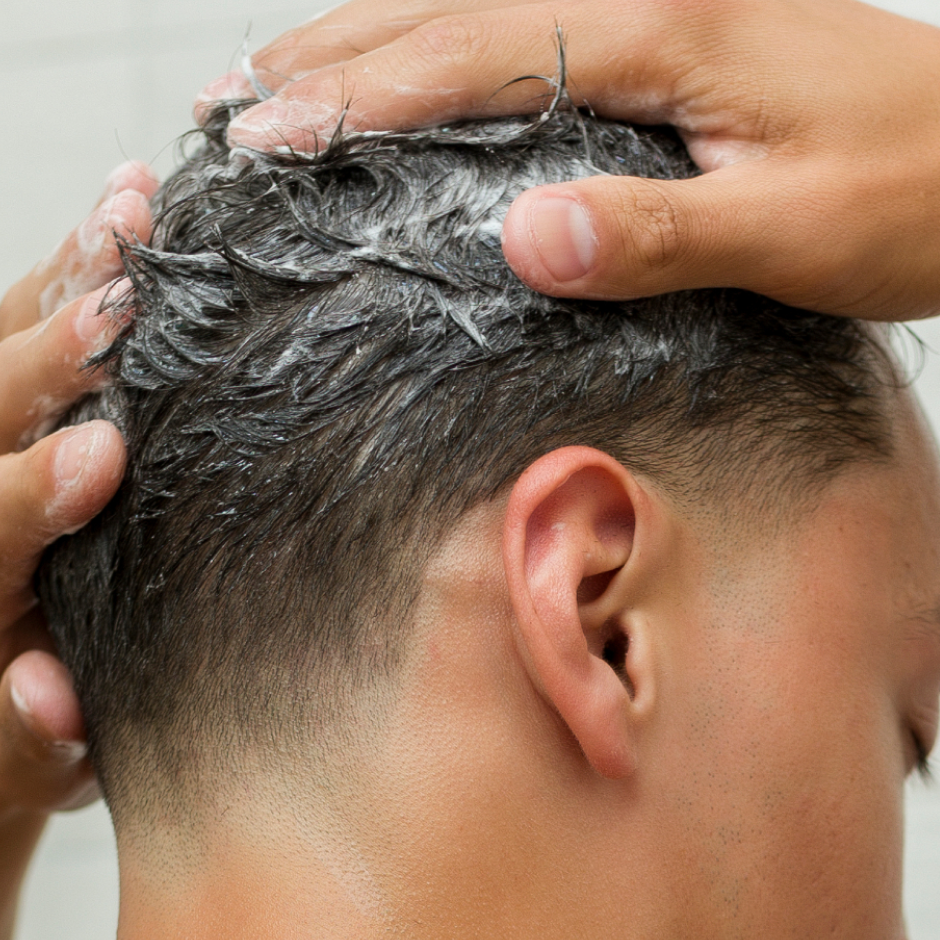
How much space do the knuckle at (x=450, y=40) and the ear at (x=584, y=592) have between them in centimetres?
28

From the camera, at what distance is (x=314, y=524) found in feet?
2.03

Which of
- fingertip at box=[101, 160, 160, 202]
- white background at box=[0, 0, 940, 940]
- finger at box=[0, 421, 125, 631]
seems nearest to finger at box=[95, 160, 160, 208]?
fingertip at box=[101, 160, 160, 202]

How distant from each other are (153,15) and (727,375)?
1.49 metres

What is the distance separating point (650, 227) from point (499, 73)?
178mm

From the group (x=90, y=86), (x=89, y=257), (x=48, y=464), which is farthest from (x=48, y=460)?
(x=90, y=86)

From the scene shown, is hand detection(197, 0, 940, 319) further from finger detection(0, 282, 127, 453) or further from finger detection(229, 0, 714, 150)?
finger detection(0, 282, 127, 453)

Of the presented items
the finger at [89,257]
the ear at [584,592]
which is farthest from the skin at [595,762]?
the finger at [89,257]

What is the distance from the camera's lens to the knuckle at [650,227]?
0.58 meters

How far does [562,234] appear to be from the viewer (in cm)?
58

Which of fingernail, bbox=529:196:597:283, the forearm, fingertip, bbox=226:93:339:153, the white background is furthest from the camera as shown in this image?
the white background

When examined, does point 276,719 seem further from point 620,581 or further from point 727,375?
point 727,375

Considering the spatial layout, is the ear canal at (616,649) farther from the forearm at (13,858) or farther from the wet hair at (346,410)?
the forearm at (13,858)

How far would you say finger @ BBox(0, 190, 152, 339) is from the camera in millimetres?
699

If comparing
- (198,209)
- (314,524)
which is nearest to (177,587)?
(314,524)
